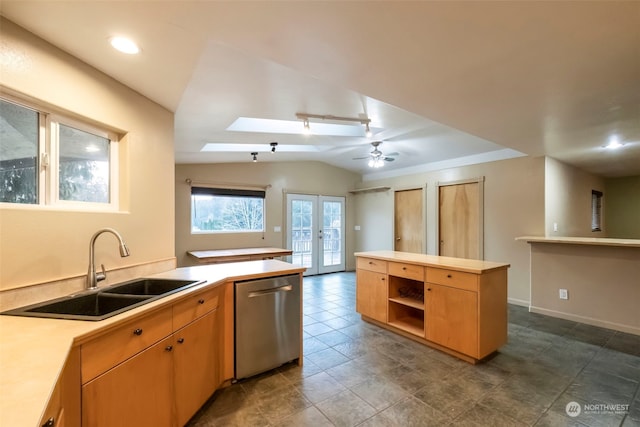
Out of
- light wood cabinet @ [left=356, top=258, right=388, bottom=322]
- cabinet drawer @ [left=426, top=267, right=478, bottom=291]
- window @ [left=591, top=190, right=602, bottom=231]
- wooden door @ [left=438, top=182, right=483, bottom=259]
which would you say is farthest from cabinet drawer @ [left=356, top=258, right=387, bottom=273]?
window @ [left=591, top=190, right=602, bottom=231]

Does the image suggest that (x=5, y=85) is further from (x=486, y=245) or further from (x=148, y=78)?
(x=486, y=245)

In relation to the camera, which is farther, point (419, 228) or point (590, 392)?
point (419, 228)

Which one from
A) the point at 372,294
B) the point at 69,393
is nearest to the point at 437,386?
the point at 372,294

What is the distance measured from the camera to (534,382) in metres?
2.25

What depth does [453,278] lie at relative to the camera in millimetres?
2650

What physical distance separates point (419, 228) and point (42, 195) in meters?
5.56

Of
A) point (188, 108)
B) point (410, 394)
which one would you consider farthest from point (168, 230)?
point (410, 394)

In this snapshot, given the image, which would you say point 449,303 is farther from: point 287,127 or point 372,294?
point 287,127

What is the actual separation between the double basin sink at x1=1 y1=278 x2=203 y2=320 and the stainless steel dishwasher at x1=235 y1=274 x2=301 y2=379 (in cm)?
47

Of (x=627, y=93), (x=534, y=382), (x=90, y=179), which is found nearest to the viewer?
(x=90, y=179)

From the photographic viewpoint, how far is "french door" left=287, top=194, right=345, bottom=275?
246 inches

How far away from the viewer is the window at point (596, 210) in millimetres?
5832

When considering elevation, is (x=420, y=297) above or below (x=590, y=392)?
above

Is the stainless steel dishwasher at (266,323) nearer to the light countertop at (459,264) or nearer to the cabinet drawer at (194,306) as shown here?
the cabinet drawer at (194,306)
